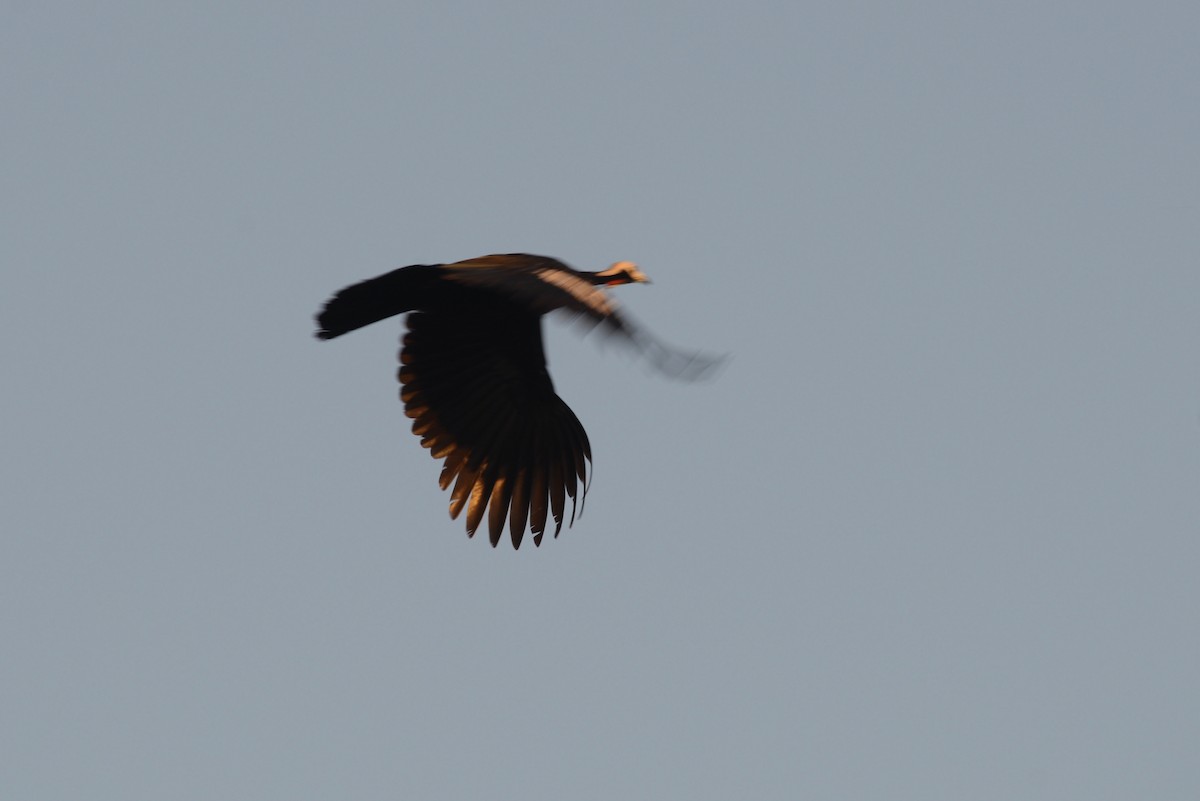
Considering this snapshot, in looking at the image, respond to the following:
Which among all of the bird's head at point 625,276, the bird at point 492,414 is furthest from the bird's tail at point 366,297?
the bird's head at point 625,276

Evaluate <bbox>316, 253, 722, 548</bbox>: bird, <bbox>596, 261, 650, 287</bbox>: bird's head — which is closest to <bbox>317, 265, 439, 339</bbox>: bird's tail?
<bbox>316, 253, 722, 548</bbox>: bird

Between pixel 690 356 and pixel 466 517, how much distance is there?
5.41 meters

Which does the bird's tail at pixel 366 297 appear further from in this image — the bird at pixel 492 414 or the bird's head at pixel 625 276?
the bird's head at pixel 625 276

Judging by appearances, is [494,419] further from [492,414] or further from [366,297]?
[366,297]

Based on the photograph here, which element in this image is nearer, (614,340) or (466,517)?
(614,340)

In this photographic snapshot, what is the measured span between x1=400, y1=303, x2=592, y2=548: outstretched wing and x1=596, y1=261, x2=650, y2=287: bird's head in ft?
3.29

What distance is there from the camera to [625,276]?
44.2 feet

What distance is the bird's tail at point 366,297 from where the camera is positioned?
37.4 ft

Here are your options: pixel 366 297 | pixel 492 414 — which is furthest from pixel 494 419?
pixel 366 297

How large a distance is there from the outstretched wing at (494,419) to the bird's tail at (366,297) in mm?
809

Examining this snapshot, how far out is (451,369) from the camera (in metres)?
12.7

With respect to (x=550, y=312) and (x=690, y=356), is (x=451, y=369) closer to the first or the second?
(x=550, y=312)

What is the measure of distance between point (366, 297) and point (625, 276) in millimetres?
2602

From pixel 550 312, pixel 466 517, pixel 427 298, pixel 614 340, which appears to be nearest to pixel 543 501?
pixel 466 517
